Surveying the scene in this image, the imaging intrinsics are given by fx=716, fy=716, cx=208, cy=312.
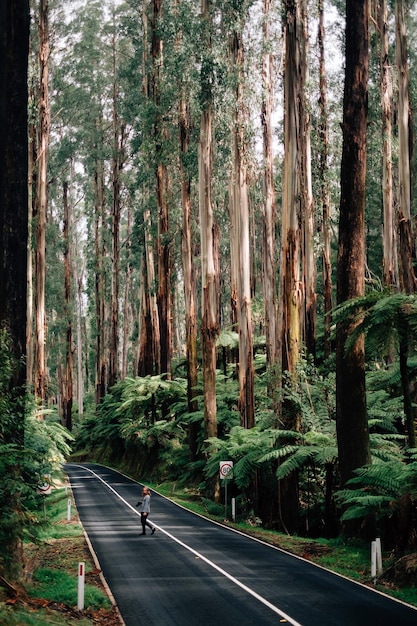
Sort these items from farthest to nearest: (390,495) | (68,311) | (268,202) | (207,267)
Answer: (68,311) → (268,202) → (207,267) → (390,495)

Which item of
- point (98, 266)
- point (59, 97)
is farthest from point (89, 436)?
point (59, 97)

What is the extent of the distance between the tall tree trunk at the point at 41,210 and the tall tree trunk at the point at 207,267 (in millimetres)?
7018

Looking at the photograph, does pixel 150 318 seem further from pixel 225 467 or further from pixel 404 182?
pixel 404 182

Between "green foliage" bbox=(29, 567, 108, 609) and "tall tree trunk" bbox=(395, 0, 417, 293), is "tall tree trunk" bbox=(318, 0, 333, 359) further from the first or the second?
"green foliage" bbox=(29, 567, 108, 609)

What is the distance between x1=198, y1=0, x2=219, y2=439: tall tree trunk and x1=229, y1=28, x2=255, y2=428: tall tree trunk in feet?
3.09

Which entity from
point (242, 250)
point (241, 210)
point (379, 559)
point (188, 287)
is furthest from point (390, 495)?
point (188, 287)

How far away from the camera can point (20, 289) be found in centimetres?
1235

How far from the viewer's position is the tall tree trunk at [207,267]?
24.4 m

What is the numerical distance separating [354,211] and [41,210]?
1844 cm

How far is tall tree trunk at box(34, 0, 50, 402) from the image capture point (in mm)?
28422

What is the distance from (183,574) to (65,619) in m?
4.15

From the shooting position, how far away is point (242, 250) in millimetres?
24359

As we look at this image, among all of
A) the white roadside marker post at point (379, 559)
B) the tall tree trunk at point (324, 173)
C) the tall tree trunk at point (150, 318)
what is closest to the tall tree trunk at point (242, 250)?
the tall tree trunk at point (324, 173)

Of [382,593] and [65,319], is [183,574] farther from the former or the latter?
[65,319]
